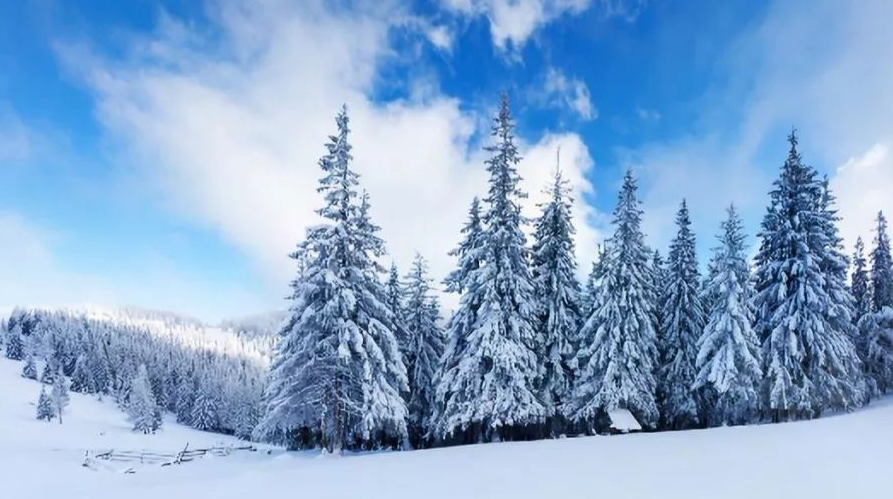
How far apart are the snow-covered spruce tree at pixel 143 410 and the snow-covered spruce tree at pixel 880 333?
93926 millimetres

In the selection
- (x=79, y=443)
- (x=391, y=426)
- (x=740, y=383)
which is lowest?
(x=79, y=443)

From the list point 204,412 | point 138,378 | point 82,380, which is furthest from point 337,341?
point 82,380

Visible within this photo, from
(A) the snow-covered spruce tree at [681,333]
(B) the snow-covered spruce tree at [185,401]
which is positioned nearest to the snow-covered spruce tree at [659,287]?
(A) the snow-covered spruce tree at [681,333]

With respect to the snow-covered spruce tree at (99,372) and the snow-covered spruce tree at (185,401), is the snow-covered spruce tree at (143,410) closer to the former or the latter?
the snow-covered spruce tree at (185,401)

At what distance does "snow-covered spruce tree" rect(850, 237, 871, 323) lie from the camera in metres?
34.0

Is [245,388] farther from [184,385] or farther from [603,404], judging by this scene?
[603,404]

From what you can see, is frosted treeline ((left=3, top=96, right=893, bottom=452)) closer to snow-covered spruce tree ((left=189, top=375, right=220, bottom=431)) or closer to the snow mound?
the snow mound

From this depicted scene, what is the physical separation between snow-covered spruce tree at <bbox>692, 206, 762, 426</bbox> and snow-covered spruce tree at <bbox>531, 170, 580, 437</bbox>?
7017 mm

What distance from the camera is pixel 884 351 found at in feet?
100

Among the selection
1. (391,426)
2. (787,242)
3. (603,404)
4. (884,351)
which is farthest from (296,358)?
(884,351)

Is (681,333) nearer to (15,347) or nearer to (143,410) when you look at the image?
(143,410)

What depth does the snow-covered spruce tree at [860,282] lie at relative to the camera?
112 ft

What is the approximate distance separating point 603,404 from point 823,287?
13.8m

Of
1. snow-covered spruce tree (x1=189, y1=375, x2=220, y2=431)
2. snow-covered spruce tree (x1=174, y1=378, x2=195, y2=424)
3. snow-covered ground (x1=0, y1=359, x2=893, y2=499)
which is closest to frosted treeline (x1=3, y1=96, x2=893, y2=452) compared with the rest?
snow-covered ground (x1=0, y1=359, x2=893, y2=499)
